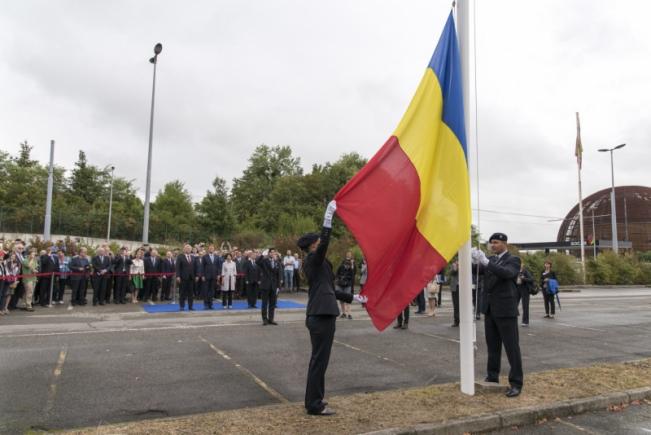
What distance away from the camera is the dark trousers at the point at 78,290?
53.7 feet

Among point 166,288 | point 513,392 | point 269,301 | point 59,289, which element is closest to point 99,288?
point 59,289

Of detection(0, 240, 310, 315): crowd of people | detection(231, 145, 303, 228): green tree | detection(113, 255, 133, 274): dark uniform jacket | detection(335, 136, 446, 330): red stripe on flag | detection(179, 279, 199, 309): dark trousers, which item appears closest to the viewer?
detection(335, 136, 446, 330): red stripe on flag

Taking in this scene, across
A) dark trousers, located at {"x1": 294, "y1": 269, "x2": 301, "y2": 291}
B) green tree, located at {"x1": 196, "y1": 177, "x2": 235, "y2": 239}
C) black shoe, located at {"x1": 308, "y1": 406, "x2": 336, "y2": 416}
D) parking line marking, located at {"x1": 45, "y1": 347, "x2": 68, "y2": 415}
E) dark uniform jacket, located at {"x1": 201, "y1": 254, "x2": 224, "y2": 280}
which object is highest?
green tree, located at {"x1": 196, "y1": 177, "x2": 235, "y2": 239}

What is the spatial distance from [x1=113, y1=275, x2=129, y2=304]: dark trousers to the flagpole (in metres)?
14.3

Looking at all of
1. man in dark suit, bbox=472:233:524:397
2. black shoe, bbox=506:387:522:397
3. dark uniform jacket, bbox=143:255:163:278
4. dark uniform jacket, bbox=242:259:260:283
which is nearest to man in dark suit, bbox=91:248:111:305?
dark uniform jacket, bbox=143:255:163:278

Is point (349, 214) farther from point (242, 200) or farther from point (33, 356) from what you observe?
point (242, 200)

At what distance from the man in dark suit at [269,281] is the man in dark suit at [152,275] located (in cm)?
685

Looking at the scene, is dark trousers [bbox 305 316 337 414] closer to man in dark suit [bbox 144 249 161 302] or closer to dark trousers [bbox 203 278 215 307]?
dark trousers [bbox 203 278 215 307]

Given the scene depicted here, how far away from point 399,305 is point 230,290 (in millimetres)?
12178

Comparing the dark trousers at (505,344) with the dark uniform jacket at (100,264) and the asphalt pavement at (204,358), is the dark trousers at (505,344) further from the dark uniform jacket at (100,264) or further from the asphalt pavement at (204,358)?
the dark uniform jacket at (100,264)

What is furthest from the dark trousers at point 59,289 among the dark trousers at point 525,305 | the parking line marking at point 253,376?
the dark trousers at point 525,305

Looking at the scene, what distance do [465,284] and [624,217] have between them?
309ft

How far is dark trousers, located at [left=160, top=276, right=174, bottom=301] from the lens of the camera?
1838cm

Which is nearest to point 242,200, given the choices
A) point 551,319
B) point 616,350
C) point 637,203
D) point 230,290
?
point 230,290
